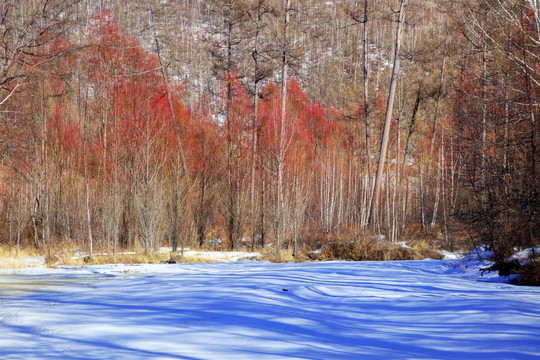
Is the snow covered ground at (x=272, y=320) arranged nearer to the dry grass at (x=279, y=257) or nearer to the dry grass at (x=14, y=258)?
the dry grass at (x=14, y=258)

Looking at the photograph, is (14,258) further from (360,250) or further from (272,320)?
(272,320)

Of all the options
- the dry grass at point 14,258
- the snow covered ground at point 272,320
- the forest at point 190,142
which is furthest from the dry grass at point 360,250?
the dry grass at point 14,258

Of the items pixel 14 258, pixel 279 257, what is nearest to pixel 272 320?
pixel 279 257

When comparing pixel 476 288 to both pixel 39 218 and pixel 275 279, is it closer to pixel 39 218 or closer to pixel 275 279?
pixel 275 279

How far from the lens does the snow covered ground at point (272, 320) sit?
3.61 meters

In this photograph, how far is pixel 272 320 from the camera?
461 centimetres

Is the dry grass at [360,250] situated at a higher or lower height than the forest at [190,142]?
lower

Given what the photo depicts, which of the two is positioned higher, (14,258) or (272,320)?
(272,320)

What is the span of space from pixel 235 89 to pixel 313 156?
1265 cm

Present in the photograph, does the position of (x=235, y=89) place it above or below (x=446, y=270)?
above

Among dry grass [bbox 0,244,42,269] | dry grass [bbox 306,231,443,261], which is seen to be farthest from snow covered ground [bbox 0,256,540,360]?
dry grass [bbox 306,231,443,261]

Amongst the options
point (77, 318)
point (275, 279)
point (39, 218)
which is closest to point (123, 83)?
point (39, 218)

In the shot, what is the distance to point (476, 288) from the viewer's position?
6340 millimetres

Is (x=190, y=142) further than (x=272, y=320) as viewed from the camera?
Yes
